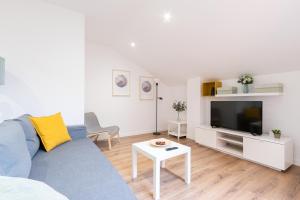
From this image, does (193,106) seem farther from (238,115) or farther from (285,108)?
(285,108)

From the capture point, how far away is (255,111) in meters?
2.71

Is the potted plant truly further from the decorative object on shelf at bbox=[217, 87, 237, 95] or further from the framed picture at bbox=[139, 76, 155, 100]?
the framed picture at bbox=[139, 76, 155, 100]

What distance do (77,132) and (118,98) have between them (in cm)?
199

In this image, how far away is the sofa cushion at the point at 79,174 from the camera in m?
0.97

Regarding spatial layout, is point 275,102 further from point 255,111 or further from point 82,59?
point 82,59

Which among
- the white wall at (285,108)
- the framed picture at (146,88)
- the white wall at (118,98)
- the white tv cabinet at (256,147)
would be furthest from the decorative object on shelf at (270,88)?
the framed picture at (146,88)

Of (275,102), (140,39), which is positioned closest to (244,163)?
(275,102)

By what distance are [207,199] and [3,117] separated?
268 centimetres

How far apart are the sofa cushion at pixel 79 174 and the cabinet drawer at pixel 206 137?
2464 mm

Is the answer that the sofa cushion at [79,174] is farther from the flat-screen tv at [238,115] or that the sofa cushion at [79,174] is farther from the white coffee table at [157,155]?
the flat-screen tv at [238,115]

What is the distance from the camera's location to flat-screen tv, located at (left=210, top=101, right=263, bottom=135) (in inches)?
106

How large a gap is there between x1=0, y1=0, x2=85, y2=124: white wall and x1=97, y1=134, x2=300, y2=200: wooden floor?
4.59 ft

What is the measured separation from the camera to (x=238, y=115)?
294cm

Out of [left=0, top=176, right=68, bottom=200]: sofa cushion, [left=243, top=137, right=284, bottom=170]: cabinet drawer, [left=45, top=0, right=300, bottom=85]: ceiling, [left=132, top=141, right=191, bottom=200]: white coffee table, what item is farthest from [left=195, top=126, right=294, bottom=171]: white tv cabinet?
[left=0, top=176, right=68, bottom=200]: sofa cushion
